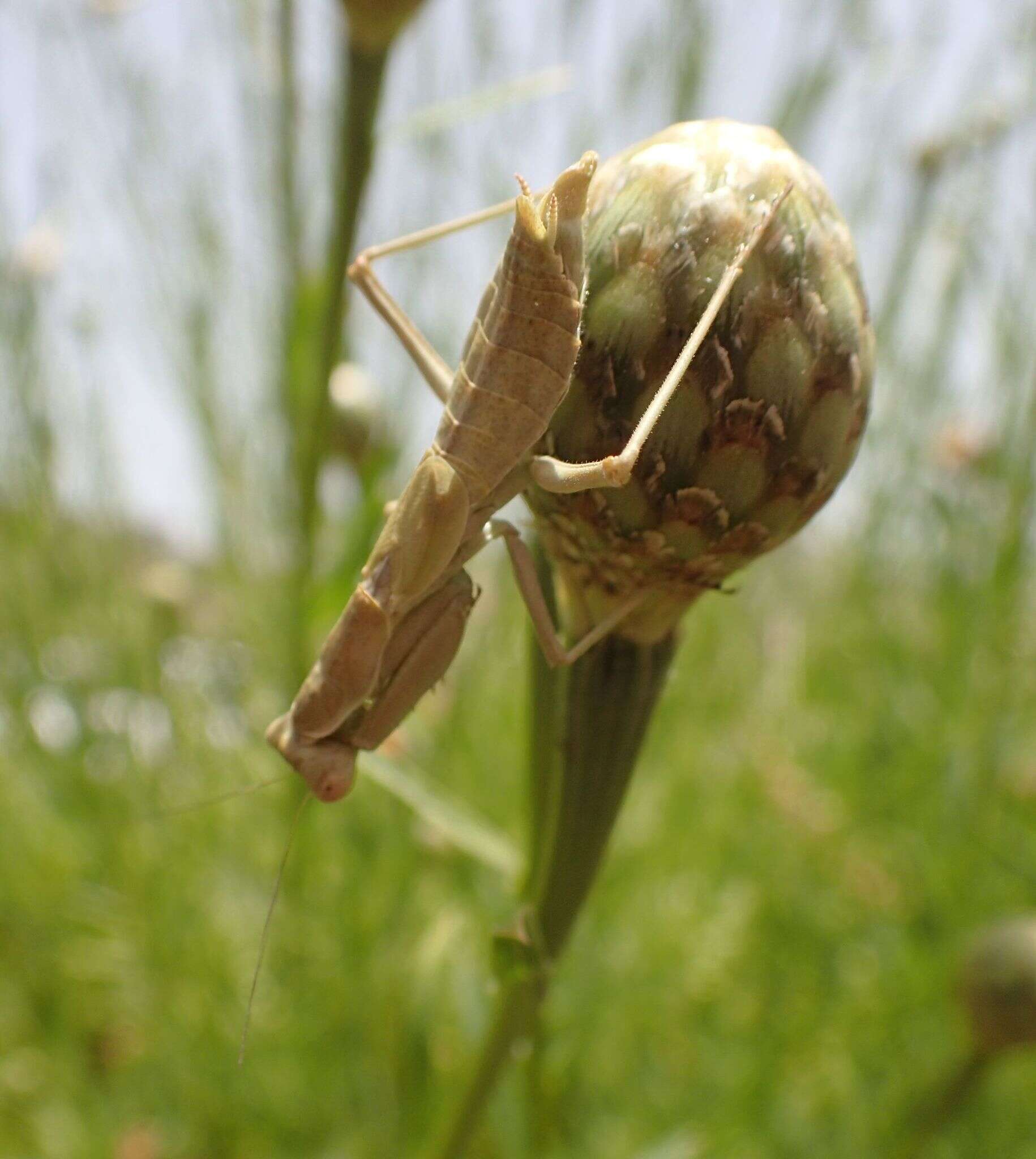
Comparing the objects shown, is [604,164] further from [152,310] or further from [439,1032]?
[152,310]

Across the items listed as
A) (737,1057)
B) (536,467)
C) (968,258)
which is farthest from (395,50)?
(737,1057)

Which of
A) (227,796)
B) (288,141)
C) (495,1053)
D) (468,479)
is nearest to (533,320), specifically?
(468,479)

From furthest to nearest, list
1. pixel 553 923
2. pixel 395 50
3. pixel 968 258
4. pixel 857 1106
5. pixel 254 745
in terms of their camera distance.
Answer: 1. pixel 254 745
2. pixel 968 258
3. pixel 857 1106
4. pixel 395 50
5. pixel 553 923

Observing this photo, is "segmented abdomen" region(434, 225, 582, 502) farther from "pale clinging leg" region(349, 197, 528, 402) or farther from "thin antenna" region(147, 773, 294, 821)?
"thin antenna" region(147, 773, 294, 821)

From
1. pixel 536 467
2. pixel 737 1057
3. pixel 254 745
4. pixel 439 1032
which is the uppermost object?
pixel 536 467

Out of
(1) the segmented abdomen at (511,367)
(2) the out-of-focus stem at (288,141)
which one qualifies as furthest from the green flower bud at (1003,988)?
(2) the out-of-focus stem at (288,141)
